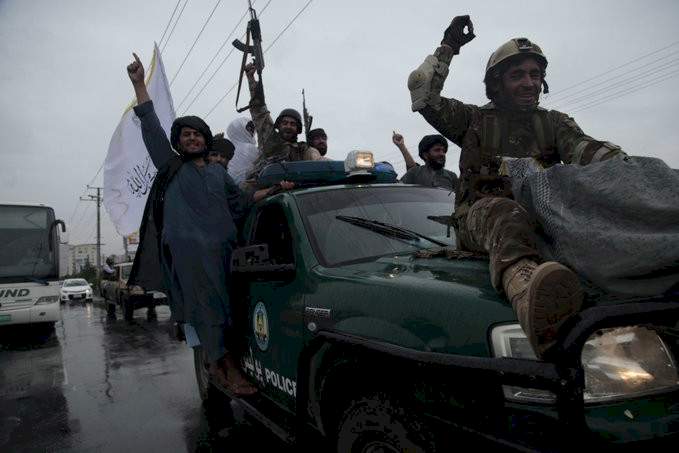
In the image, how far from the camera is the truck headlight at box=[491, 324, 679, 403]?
51.2 inches

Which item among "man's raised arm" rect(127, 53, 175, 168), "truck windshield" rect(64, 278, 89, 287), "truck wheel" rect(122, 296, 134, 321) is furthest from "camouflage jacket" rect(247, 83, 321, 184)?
"truck windshield" rect(64, 278, 89, 287)

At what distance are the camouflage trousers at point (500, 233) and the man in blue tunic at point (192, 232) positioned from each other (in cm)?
180

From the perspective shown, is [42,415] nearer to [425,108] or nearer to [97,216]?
[425,108]

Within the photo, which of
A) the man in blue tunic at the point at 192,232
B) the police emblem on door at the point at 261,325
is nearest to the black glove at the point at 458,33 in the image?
the man in blue tunic at the point at 192,232

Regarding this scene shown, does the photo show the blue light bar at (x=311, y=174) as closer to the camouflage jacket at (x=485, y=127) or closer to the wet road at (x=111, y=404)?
the camouflage jacket at (x=485, y=127)

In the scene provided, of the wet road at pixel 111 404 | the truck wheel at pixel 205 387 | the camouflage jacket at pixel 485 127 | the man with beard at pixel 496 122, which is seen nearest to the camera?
the man with beard at pixel 496 122

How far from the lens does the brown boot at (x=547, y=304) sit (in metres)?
1.19

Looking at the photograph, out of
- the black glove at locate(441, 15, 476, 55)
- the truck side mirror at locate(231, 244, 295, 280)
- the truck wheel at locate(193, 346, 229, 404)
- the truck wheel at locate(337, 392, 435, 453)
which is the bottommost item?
the truck wheel at locate(193, 346, 229, 404)

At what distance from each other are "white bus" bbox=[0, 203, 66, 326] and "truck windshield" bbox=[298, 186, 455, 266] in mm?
8755

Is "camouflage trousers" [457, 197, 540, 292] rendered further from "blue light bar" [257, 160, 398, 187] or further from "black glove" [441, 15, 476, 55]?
"blue light bar" [257, 160, 398, 187]

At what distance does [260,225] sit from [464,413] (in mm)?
2105

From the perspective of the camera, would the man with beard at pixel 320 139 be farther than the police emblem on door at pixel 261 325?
Yes

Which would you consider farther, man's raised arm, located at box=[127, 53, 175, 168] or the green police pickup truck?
man's raised arm, located at box=[127, 53, 175, 168]

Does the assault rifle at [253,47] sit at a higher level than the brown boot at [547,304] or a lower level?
higher
